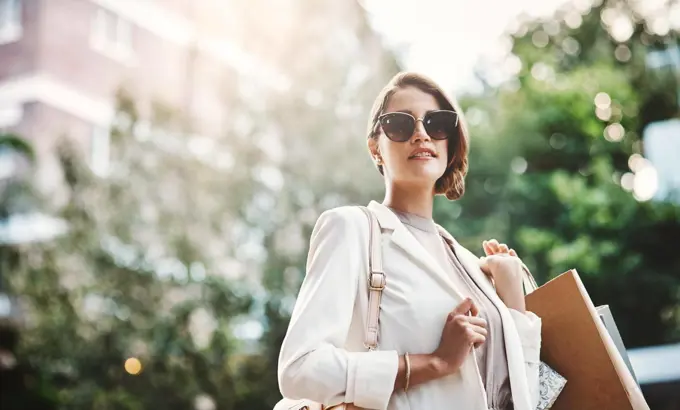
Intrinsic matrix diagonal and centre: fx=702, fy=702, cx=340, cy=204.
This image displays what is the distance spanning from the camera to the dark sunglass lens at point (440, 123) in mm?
979

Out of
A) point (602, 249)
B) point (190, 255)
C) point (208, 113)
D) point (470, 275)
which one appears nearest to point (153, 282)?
point (190, 255)

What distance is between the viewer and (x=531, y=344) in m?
0.96

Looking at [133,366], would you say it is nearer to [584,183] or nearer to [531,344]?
[584,183]

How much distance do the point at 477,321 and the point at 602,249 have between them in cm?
685

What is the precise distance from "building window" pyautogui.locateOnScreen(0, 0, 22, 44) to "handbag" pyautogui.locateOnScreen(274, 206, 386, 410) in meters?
9.57

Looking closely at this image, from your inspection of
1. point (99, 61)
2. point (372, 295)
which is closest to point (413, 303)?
point (372, 295)

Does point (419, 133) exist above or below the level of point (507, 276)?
above

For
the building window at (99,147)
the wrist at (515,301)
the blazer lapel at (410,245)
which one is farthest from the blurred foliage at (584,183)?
the blazer lapel at (410,245)

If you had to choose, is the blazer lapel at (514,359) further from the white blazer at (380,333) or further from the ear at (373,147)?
the ear at (373,147)

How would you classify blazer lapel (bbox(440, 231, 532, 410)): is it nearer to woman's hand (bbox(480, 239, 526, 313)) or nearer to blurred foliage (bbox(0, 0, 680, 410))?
woman's hand (bbox(480, 239, 526, 313))

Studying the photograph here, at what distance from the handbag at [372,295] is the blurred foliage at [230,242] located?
19.5 feet

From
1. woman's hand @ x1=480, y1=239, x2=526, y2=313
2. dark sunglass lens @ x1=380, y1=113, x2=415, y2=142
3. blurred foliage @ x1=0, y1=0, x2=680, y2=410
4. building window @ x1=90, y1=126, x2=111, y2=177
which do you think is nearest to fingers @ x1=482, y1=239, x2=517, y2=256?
woman's hand @ x1=480, y1=239, x2=526, y2=313

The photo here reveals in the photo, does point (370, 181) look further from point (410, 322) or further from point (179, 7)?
point (410, 322)

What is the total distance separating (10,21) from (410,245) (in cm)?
993
